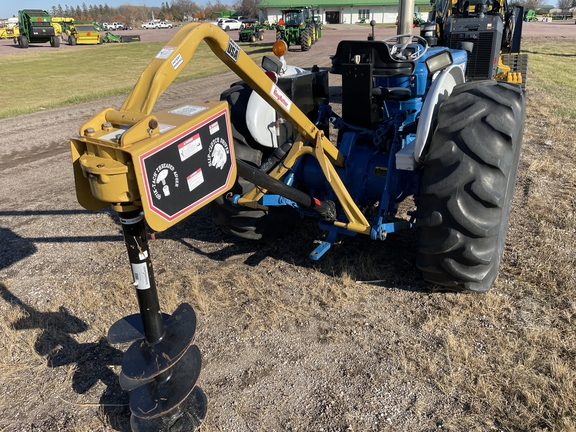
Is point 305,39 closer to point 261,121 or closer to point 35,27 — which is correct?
point 35,27

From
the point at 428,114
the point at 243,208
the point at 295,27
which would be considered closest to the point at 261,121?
the point at 243,208

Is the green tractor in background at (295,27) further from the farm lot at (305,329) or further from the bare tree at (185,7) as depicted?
the bare tree at (185,7)

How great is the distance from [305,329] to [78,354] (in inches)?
56.6

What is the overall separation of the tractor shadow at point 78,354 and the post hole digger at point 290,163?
0.99 feet

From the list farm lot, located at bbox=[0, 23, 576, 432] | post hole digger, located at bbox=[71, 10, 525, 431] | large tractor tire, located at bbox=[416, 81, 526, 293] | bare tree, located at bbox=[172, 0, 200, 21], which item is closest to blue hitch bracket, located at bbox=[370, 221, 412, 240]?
post hole digger, located at bbox=[71, 10, 525, 431]

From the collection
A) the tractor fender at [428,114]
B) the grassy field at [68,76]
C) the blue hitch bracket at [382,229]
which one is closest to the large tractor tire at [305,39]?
the grassy field at [68,76]

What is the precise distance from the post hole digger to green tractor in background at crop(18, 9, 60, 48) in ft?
113

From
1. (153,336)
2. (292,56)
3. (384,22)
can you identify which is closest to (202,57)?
(292,56)

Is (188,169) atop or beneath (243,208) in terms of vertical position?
atop

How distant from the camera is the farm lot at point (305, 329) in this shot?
99.8 inches

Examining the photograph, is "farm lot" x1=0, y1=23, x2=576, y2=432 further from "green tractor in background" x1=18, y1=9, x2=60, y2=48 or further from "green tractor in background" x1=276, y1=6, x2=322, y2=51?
"green tractor in background" x1=18, y1=9, x2=60, y2=48

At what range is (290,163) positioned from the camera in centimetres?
342

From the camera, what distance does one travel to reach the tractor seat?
132 inches

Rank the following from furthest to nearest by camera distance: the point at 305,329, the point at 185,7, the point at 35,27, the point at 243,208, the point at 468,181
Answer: the point at 185,7
the point at 35,27
the point at 243,208
the point at 305,329
the point at 468,181
